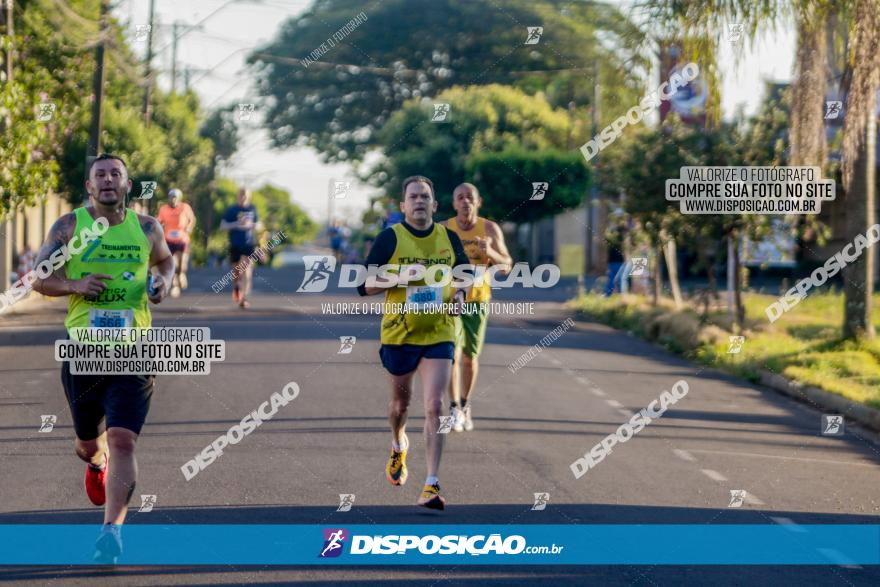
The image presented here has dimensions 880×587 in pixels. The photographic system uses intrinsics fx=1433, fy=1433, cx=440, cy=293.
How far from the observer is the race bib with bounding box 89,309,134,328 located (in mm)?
7109

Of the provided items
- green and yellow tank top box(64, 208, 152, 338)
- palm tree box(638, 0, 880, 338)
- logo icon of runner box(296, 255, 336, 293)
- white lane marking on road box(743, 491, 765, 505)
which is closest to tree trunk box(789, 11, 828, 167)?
palm tree box(638, 0, 880, 338)

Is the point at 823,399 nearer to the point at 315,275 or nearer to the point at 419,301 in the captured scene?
the point at 419,301

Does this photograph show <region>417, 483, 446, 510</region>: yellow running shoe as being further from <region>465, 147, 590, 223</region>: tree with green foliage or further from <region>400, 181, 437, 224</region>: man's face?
<region>465, 147, 590, 223</region>: tree with green foliage

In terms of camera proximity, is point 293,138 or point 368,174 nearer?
point 368,174

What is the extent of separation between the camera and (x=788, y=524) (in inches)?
339

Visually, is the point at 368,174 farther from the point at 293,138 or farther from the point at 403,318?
the point at 403,318

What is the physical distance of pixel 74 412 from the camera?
24.0 ft

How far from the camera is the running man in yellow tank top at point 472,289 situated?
11.4 metres

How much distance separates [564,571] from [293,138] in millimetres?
57539

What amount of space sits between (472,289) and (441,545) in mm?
4335

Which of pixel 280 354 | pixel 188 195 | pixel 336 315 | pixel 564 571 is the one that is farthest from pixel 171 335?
pixel 188 195

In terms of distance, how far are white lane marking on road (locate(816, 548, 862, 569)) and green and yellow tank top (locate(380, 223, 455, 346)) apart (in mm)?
2649

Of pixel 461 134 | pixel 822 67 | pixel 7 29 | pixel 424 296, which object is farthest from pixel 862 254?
pixel 461 134

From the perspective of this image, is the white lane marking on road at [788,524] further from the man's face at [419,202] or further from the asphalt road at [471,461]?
the man's face at [419,202]
